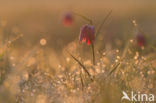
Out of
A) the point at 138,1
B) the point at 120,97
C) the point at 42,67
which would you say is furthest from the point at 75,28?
the point at 120,97

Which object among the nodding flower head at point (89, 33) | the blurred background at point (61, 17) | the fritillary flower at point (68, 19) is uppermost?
the nodding flower head at point (89, 33)

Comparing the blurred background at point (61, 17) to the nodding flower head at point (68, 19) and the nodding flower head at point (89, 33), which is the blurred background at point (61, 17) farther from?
the nodding flower head at point (89, 33)

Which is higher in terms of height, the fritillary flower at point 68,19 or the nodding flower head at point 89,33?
the nodding flower head at point 89,33

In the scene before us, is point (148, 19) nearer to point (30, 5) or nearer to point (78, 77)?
point (30, 5)

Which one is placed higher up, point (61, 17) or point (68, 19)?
point (68, 19)

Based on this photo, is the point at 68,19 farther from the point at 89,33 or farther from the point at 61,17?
the point at 89,33

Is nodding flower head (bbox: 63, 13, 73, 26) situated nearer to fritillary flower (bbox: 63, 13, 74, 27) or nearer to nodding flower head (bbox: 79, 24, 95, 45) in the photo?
fritillary flower (bbox: 63, 13, 74, 27)

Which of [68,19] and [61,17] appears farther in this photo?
[61,17]

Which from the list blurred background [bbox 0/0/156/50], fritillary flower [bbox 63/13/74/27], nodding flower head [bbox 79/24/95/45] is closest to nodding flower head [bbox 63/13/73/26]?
fritillary flower [bbox 63/13/74/27]

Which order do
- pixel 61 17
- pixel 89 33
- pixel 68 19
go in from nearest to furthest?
1. pixel 89 33
2. pixel 68 19
3. pixel 61 17

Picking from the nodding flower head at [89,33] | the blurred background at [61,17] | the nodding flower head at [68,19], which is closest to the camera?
the nodding flower head at [89,33]

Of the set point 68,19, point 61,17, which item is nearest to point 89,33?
point 68,19

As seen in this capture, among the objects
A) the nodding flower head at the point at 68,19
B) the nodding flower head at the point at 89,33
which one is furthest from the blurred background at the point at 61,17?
the nodding flower head at the point at 89,33
